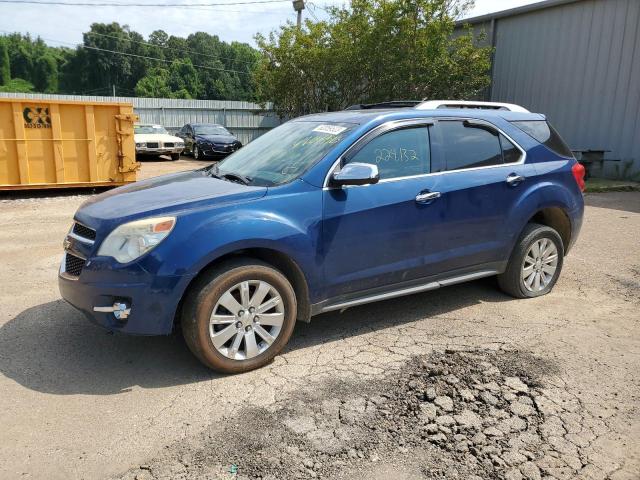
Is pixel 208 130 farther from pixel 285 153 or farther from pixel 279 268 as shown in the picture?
pixel 279 268

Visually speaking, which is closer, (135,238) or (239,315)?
(135,238)

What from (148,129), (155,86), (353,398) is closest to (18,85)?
(155,86)

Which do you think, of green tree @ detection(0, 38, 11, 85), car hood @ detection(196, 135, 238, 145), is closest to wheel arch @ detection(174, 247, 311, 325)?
car hood @ detection(196, 135, 238, 145)

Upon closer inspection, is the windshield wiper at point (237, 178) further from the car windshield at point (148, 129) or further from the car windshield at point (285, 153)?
the car windshield at point (148, 129)

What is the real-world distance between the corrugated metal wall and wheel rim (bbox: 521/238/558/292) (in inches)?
942

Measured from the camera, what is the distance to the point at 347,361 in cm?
392

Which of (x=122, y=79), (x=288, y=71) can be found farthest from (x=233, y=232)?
(x=122, y=79)

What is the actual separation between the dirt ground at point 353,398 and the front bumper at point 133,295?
1.43 ft

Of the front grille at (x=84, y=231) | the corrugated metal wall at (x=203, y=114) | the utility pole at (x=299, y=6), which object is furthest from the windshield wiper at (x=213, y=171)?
the corrugated metal wall at (x=203, y=114)

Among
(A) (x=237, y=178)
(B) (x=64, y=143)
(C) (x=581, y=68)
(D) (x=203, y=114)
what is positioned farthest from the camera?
(D) (x=203, y=114)

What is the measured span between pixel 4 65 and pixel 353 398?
106611 millimetres

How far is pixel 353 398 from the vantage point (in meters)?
3.40

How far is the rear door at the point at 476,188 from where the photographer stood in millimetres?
4508

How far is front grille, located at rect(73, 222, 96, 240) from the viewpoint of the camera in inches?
144
